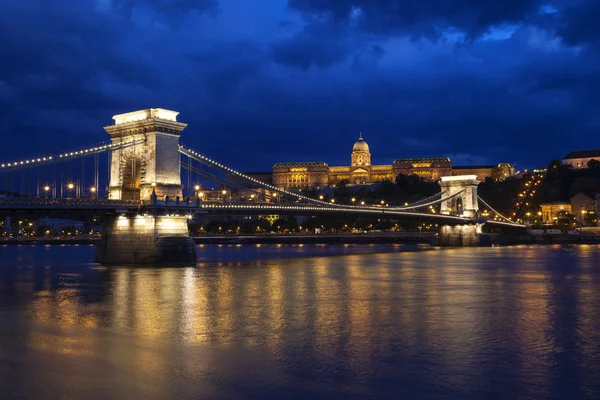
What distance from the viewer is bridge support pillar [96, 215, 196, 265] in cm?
3309

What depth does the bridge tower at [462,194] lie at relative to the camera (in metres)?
75.1

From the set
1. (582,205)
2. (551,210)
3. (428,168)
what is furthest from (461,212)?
(428,168)

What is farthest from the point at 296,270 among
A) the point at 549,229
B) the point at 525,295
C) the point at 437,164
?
the point at 437,164

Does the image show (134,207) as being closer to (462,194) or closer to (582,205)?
(462,194)

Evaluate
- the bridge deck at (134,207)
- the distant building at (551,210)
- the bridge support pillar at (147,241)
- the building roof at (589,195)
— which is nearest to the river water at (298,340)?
the bridge deck at (134,207)

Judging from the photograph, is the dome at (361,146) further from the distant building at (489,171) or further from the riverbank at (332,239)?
the riverbank at (332,239)

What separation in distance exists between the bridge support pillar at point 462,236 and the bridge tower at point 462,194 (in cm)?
219

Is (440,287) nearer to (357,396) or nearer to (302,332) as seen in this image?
(302,332)

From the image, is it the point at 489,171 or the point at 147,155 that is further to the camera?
the point at 489,171

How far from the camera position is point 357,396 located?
998cm

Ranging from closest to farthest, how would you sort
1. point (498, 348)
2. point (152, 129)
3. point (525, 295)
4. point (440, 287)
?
point (498, 348) < point (525, 295) < point (440, 287) < point (152, 129)

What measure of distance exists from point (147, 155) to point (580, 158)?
4761 inches

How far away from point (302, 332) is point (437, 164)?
528 ft

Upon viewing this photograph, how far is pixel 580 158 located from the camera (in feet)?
450
